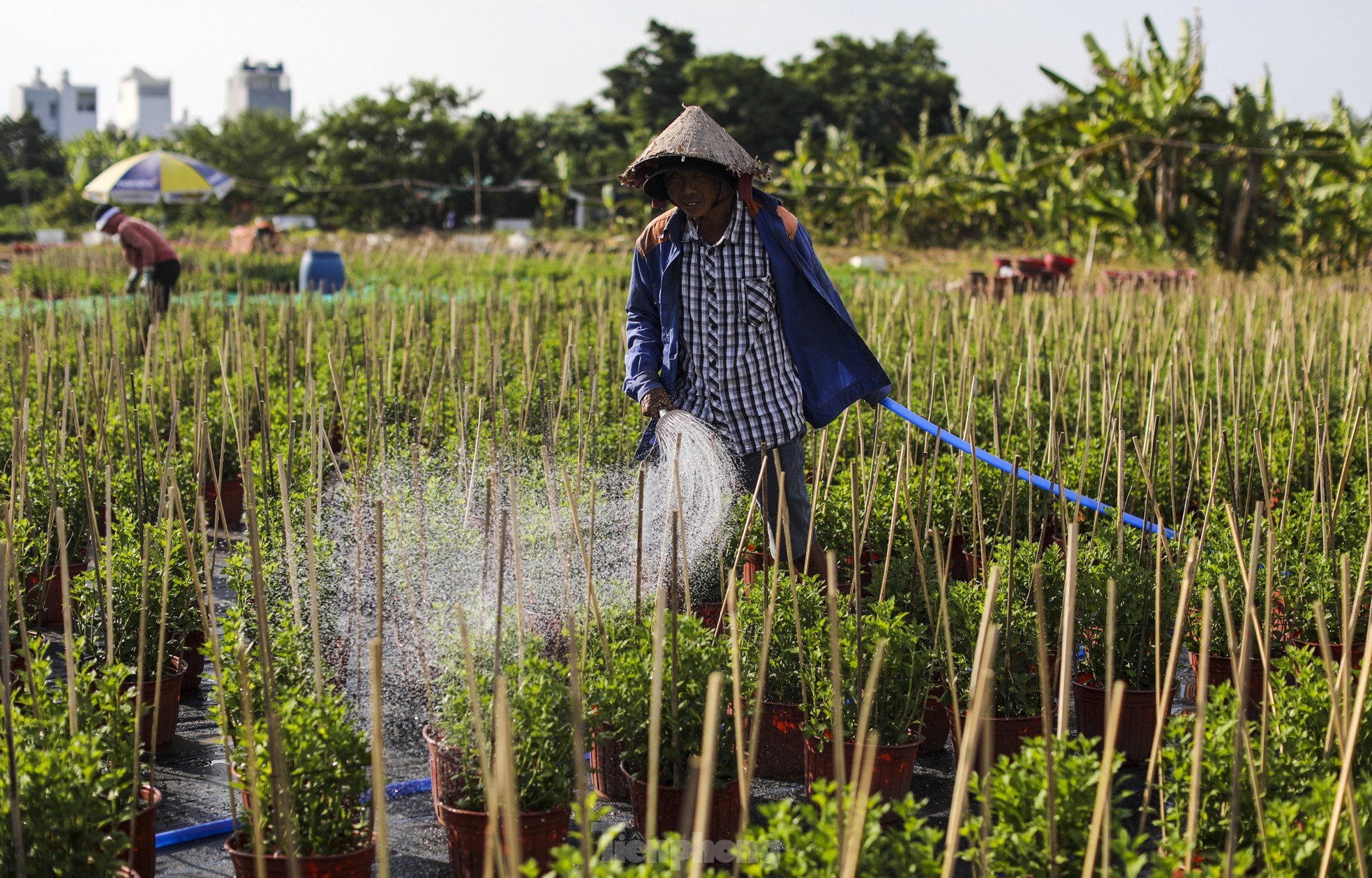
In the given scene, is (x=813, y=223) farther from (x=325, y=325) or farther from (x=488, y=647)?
(x=488, y=647)

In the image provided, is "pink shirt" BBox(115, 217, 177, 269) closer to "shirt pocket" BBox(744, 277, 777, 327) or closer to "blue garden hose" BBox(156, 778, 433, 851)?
"shirt pocket" BBox(744, 277, 777, 327)

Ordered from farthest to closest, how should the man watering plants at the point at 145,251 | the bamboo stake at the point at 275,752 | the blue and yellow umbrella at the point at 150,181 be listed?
the blue and yellow umbrella at the point at 150,181 < the man watering plants at the point at 145,251 < the bamboo stake at the point at 275,752

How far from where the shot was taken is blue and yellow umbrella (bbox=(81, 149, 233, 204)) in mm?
14453

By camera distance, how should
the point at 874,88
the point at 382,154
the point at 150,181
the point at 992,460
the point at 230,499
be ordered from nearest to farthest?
1. the point at 992,460
2. the point at 230,499
3. the point at 150,181
4. the point at 382,154
5. the point at 874,88

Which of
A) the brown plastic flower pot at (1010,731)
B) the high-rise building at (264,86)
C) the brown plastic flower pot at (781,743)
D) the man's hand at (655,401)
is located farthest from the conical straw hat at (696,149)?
the high-rise building at (264,86)

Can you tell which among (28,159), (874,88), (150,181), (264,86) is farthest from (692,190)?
(264,86)

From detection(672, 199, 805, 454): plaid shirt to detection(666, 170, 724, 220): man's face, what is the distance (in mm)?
102

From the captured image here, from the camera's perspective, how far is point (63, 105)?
3401 inches

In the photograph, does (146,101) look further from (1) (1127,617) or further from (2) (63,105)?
(1) (1127,617)

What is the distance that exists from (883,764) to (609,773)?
53 cm

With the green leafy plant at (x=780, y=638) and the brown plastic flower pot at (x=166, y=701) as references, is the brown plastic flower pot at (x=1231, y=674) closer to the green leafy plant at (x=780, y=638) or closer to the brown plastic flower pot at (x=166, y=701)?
the green leafy plant at (x=780, y=638)

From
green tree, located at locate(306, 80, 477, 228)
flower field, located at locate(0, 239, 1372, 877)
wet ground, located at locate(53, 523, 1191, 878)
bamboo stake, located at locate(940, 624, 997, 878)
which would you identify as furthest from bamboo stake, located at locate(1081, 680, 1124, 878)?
green tree, located at locate(306, 80, 477, 228)

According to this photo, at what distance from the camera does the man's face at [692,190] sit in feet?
8.64

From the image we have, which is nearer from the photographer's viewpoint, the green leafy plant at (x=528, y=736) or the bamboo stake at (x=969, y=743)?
the bamboo stake at (x=969, y=743)
